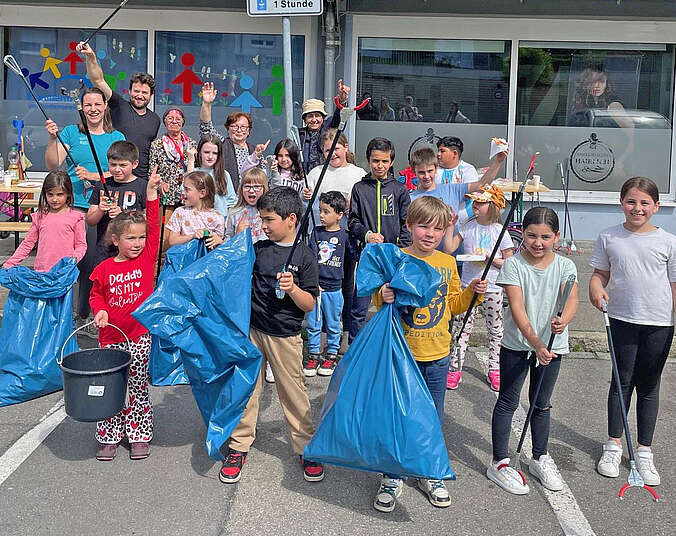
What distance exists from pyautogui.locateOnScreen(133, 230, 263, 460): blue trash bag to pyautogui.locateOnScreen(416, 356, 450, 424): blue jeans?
2.65 ft

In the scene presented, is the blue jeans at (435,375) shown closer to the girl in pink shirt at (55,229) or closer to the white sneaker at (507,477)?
the white sneaker at (507,477)

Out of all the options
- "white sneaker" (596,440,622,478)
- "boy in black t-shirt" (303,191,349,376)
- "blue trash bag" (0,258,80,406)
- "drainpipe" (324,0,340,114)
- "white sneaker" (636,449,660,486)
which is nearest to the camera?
"white sneaker" (636,449,660,486)

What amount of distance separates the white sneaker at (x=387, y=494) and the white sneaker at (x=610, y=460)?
1.12 metres

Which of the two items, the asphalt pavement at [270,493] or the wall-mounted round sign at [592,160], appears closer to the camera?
the asphalt pavement at [270,493]

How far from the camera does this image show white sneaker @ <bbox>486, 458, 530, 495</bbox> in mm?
3907

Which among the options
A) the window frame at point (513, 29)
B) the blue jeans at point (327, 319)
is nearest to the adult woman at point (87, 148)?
the blue jeans at point (327, 319)

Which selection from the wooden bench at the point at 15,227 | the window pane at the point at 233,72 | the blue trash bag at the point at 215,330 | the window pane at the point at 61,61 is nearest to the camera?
the blue trash bag at the point at 215,330

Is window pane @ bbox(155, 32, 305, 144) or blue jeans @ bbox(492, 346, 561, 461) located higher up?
window pane @ bbox(155, 32, 305, 144)

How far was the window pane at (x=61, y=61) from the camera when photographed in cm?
975

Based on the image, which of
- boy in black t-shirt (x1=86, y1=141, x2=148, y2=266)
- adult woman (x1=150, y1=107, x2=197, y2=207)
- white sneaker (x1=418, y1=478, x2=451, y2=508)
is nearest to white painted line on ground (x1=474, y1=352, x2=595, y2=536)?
white sneaker (x1=418, y1=478, x2=451, y2=508)

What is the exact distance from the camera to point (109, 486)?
3889 millimetres

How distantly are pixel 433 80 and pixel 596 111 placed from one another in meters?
1.96

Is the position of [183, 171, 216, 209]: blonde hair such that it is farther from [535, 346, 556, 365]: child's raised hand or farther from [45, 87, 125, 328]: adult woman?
[535, 346, 556, 365]: child's raised hand

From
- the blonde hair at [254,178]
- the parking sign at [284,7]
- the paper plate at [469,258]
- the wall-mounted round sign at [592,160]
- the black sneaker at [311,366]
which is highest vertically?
the parking sign at [284,7]
